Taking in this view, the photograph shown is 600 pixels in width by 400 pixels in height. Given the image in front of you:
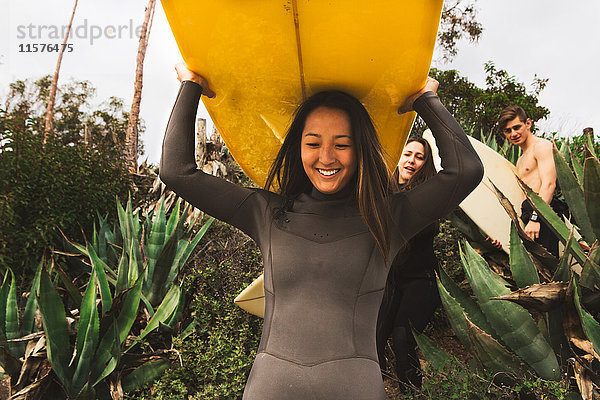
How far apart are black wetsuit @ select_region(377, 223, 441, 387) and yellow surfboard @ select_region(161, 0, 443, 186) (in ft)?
5.22

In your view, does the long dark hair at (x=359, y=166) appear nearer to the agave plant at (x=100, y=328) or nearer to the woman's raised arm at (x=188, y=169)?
the woman's raised arm at (x=188, y=169)

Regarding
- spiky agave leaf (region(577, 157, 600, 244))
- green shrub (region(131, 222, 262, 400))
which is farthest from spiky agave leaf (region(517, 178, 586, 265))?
green shrub (region(131, 222, 262, 400))

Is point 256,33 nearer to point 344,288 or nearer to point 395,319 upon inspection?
point 344,288

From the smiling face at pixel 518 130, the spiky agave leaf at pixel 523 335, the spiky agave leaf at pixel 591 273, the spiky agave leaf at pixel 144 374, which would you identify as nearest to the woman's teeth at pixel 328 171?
the spiky agave leaf at pixel 523 335

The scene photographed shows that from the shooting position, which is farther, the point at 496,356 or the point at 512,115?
the point at 512,115

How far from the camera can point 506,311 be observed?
219cm

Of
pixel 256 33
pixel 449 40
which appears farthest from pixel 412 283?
pixel 449 40

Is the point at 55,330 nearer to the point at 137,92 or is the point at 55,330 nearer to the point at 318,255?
the point at 318,255

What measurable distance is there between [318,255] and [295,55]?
550mm

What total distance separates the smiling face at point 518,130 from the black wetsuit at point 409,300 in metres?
1.62

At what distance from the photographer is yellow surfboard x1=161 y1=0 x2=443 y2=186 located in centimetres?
111

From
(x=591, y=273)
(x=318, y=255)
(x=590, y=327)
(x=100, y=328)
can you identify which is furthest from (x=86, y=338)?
(x=591, y=273)

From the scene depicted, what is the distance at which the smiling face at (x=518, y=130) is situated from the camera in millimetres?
3996

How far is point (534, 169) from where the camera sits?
12.9 feet
